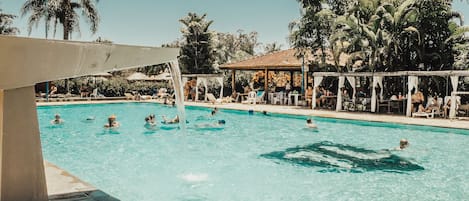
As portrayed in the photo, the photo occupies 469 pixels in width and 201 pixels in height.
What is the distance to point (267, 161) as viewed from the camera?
31.6 feet

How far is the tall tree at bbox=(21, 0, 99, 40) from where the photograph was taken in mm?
29656

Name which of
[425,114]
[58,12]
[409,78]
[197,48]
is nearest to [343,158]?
[425,114]

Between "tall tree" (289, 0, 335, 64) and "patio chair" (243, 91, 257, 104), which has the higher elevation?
"tall tree" (289, 0, 335, 64)

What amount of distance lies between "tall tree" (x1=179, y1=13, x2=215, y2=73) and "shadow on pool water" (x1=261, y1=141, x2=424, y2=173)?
900 inches

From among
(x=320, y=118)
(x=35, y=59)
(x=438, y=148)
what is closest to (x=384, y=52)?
(x=320, y=118)

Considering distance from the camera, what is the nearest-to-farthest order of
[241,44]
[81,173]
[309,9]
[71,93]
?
[81,173]
[309,9]
[71,93]
[241,44]

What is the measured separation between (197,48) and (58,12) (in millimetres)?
10671

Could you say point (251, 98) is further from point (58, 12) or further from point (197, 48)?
point (58, 12)

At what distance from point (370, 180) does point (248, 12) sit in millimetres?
31607

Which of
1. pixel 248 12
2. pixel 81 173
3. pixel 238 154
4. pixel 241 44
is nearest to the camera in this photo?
pixel 81 173

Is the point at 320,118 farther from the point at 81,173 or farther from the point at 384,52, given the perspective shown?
the point at 81,173

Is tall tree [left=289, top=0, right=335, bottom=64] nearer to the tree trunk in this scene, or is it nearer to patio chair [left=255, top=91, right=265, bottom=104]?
patio chair [left=255, top=91, right=265, bottom=104]

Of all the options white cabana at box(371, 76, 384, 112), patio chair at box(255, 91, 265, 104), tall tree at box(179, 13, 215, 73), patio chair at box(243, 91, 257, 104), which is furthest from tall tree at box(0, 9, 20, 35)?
white cabana at box(371, 76, 384, 112)

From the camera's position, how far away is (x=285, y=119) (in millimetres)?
17500
